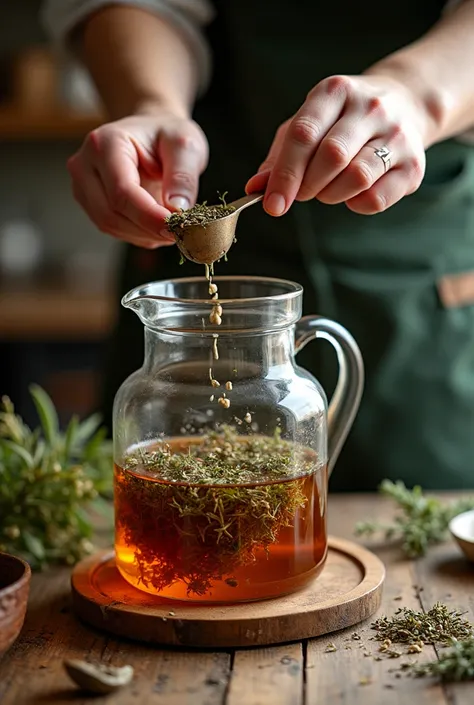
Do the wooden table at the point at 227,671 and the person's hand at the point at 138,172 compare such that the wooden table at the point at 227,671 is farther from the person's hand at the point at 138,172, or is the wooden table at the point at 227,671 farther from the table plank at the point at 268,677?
the person's hand at the point at 138,172

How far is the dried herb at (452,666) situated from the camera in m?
1.01

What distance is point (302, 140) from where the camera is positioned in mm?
1160

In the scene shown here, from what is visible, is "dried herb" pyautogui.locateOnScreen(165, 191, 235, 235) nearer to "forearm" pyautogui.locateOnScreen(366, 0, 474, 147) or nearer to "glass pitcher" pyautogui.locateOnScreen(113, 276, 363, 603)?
"glass pitcher" pyautogui.locateOnScreen(113, 276, 363, 603)

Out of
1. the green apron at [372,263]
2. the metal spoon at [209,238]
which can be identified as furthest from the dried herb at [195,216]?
the green apron at [372,263]

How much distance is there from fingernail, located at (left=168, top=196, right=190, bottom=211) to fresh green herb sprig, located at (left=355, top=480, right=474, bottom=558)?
0.51m

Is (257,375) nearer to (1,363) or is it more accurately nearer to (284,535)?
(284,535)

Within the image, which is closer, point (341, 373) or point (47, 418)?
point (341, 373)

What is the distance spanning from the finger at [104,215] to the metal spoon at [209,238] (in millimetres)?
135

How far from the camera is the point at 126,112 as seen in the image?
159cm

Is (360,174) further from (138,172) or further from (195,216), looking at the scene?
(138,172)

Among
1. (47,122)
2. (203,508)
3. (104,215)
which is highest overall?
(47,122)

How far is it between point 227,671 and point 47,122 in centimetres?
300

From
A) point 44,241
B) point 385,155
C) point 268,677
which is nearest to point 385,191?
point 385,155

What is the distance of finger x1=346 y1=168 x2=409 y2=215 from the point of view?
123 cm
